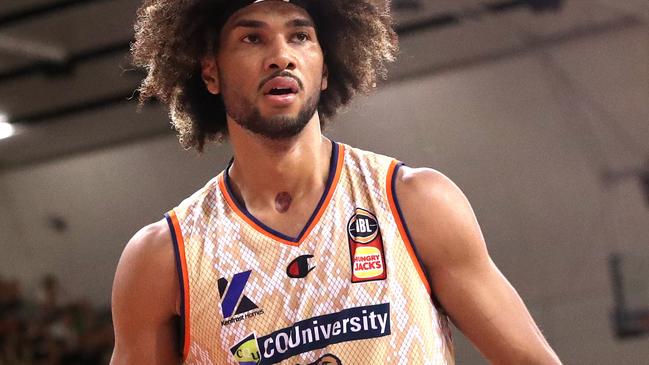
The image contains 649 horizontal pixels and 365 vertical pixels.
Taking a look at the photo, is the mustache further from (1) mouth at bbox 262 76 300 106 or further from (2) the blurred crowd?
(2) the blurred crowd

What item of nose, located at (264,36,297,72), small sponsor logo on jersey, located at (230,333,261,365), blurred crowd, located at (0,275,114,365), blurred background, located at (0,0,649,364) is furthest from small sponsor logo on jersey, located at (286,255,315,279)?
blurred crowd, located at (0,275,114,365)

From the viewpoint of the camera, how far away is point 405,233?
5.26 ft

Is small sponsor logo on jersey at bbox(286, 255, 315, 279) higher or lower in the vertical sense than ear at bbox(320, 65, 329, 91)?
lower

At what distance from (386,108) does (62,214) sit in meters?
1.67

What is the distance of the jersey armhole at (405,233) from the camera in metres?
1.59

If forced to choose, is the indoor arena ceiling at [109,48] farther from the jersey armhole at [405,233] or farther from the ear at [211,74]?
the jersey armhole at [405,233]

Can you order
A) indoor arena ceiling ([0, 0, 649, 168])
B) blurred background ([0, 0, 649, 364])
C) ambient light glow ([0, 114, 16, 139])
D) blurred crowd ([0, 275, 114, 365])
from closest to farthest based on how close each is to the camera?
blurred background ([0, 0, 649, 364])
indoor arena ceiling ([0, 0, 649, 168])
blurred crowd ([0, 275, 114, 365])
ambient light glow ([0, 114, 16, 139])

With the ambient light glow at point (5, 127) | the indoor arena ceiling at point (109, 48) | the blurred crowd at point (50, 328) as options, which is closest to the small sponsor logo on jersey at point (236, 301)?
the indoor arena ceiling at point (109, 48)

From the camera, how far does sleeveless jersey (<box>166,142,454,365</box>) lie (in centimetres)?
157

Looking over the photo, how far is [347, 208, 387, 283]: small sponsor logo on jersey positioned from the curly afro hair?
432 millimetres

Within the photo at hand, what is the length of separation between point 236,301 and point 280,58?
1.36 ft

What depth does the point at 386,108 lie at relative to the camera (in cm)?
334

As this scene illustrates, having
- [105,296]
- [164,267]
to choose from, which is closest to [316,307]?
[164,267]

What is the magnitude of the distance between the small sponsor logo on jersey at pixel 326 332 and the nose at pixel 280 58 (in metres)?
0.43
